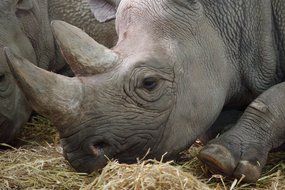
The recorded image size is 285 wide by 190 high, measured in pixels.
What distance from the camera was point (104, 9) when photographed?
4918 millimetres

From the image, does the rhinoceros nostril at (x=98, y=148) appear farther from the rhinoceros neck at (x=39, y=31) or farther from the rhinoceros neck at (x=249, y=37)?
the rhinoceros neck at (x=39, y=31)

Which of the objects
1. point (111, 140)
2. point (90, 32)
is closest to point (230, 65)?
point (111, 140)

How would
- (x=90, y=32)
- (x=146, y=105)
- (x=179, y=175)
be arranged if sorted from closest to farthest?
(x=179, y=175) < (x=146, y=105) < (x=90, y=32)

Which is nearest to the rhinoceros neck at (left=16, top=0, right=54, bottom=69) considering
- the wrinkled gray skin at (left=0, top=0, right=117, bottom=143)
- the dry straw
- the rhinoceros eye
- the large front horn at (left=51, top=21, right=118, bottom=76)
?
the wrinkled gray skin at (left=0, top=0, right=117, bottom=143)

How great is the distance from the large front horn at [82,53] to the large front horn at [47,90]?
17 centimetres

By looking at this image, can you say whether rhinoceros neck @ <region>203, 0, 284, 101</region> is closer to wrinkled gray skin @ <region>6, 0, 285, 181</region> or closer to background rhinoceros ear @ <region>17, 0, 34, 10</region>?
wrinkled gray skin @ <region>6, 0, 285, 181</region>

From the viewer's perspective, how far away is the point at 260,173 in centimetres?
419

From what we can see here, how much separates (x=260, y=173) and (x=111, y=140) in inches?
33.1

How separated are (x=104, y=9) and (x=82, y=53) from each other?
91cm

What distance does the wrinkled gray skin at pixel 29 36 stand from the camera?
5.29 metres

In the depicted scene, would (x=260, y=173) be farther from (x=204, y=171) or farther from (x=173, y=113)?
(x=173, y=113)

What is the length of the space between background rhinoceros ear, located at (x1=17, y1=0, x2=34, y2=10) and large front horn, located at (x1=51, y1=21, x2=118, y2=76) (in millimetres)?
1650

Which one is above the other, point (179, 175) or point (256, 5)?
point (256, 5)

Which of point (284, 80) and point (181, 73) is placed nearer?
point (181, 73)
